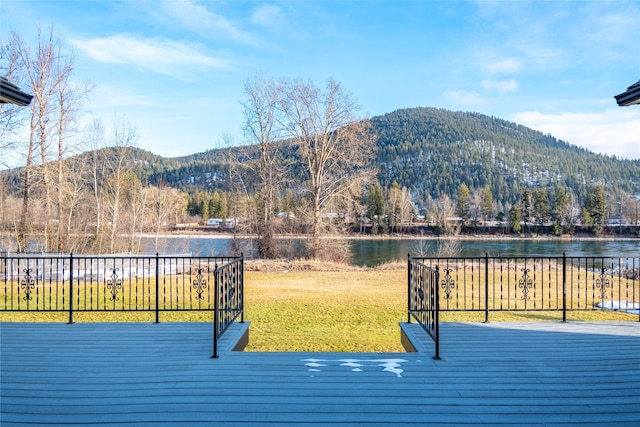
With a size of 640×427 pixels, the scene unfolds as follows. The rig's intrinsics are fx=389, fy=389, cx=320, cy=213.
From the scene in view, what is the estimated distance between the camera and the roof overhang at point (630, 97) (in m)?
3.89

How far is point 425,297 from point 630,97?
2.97m

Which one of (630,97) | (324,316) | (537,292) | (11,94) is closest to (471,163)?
(537,292)

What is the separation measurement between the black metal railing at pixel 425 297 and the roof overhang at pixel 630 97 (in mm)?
2639

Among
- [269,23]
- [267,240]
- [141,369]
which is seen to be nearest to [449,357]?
[141,369]

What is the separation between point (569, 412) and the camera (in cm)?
279

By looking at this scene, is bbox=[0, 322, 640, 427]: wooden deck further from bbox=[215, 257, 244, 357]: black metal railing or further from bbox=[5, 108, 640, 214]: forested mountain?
bbox=[5, 108, 640, 214]: forested mountain

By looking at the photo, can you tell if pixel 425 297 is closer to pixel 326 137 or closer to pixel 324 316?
pixel 324 316

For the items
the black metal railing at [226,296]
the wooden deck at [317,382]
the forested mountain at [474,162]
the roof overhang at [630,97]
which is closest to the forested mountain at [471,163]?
the forested mountain at [474,162]

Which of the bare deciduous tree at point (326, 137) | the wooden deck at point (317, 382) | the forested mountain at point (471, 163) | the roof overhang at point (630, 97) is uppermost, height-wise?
the forested mountain at point (471, 163)

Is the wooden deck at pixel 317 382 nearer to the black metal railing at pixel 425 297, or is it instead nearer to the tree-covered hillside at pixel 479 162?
the black metal railing at pixel 425 297

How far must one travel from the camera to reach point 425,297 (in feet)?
15.0

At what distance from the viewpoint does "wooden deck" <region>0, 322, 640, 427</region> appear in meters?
2.69

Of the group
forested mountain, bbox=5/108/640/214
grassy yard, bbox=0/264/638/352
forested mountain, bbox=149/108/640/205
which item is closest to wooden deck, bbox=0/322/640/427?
grassy yard, bbox=0/264/638/352

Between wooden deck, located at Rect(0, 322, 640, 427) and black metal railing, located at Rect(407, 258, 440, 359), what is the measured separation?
20 centimetres
